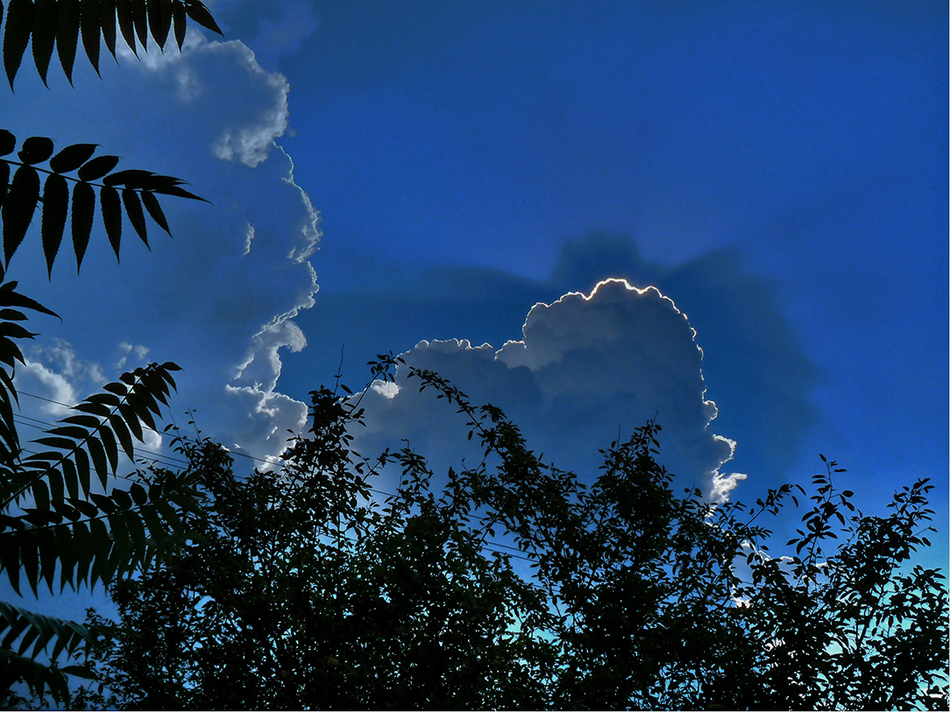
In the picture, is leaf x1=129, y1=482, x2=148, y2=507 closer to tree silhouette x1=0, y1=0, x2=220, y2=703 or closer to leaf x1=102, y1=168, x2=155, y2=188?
tree silhouette x1=0, y1=0, x2=220, y2=703

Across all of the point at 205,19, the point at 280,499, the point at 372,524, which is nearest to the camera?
the point at 205,19

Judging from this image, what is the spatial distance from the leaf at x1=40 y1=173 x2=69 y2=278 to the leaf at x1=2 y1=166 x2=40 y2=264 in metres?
0.03

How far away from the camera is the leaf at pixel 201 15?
1.70m

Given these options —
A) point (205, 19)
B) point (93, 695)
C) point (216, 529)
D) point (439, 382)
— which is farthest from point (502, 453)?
point (93, 695)

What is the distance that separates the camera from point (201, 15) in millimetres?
1723

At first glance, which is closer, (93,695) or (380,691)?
(380,691)

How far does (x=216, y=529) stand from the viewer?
6434mm

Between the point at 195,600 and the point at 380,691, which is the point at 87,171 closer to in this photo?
the point at 380,691

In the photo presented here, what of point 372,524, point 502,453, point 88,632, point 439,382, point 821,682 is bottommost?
point 88,632

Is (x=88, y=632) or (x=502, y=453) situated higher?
(x=502, y=453)

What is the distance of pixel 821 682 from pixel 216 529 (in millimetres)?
5439

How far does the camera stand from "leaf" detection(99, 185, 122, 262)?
1.42 metres

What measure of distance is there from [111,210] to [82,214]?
0.23 feet

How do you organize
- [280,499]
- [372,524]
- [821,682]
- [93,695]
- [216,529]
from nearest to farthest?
[821,682], [372,524], [280,499], [216,529], [93,695]
